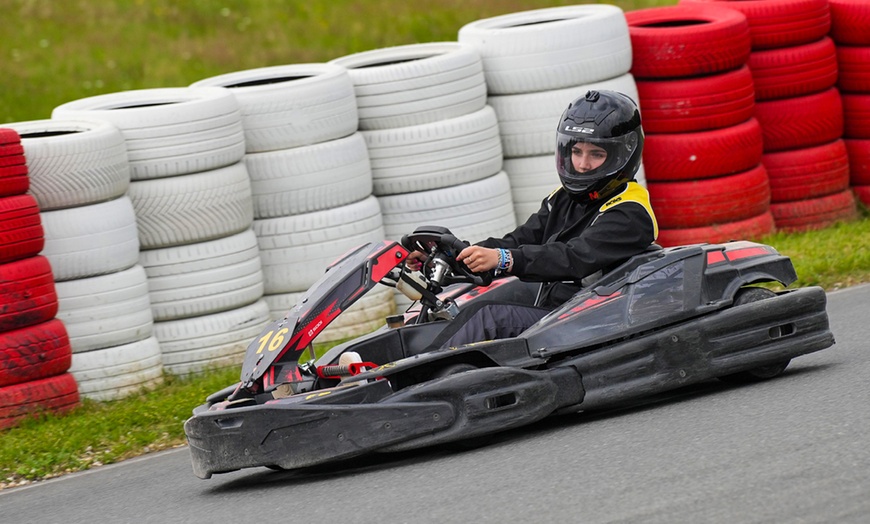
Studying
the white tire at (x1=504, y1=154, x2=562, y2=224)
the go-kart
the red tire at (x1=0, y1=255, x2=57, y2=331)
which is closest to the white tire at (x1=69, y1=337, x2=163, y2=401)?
the red tire at (x1=0, y1=255, x2=57, y2=331)

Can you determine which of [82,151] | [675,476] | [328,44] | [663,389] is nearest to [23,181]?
[82,151]

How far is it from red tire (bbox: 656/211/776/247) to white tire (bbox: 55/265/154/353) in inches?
146

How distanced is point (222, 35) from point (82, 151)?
1071 cm

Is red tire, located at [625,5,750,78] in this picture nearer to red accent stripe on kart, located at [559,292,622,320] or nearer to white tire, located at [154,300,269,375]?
white tire, located at [154,300,269,375]

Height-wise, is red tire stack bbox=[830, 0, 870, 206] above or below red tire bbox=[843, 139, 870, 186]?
above

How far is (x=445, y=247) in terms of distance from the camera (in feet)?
17.9

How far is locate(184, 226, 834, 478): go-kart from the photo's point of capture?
16.0 ft

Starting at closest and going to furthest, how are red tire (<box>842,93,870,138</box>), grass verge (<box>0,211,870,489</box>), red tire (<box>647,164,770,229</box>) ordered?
grass verge (<box>0,211,870,489</box>), red tire (<box>647,164,770,229</box>), red tire (<box>842,93,870,138</box>)

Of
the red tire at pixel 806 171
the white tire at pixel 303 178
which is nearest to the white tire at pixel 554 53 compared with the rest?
the white tire at pixel 303 178

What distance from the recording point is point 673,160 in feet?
28.5

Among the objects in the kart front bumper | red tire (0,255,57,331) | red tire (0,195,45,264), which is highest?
red tire (0,195,45,264)

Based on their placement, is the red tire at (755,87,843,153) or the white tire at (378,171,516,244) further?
the red tire at (755,87,843,153)

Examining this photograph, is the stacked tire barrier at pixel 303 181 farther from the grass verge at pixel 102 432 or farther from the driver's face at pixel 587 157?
the driver's face at pixel 587 157

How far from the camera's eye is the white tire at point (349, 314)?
779cm
